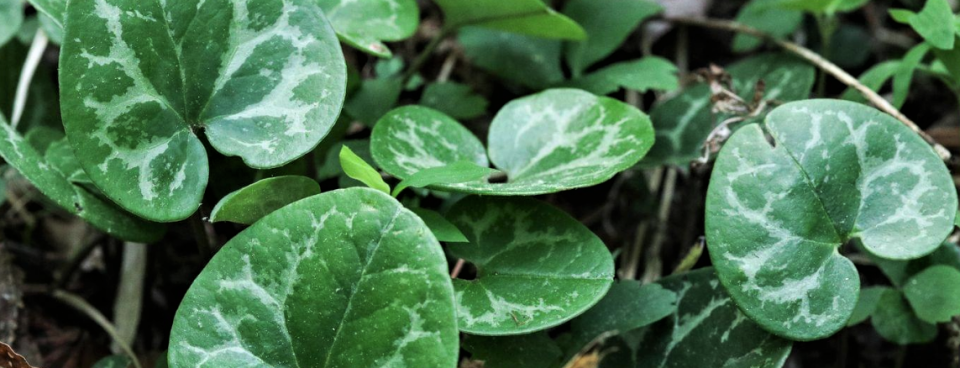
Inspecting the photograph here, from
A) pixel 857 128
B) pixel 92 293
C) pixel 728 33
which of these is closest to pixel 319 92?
pixel 857 128

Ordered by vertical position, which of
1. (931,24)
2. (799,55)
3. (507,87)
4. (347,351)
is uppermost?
(931,24)

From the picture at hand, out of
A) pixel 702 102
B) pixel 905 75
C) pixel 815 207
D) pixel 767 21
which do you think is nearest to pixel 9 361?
pixel 815 207

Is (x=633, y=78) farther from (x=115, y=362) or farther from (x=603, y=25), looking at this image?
(x=115, y=362)

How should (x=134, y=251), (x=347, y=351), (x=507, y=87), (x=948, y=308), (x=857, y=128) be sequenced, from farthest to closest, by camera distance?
1. (x=507, y=87)
2. (x=134, y=251)
3. (x=948, y=308)
4. (x=857, y=128)
5. (x=347, y=351)

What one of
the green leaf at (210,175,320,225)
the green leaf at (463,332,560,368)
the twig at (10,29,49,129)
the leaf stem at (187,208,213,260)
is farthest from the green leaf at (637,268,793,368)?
the twig at (10,29,49,129)

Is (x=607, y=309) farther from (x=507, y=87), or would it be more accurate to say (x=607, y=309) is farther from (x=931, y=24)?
(x=507, y=87)

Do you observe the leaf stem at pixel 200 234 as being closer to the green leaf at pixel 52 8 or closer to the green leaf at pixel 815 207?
the green leaf at pixel 52 8

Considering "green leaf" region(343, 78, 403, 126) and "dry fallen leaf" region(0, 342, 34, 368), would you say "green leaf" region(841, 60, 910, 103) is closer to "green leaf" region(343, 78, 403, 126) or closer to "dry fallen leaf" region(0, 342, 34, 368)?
"green leaf" region(343, 78, 403, 126)
